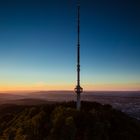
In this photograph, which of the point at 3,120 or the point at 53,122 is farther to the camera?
the point at 3,120

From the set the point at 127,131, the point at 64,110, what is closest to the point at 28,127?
the point at 64,110

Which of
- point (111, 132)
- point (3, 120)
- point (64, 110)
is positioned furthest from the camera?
point (3, 120)

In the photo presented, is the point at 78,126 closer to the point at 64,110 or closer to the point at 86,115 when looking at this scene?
the point at 86,115

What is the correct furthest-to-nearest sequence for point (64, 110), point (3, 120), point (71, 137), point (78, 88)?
point (3, 120) < point (78, 88) < point (64, 110) < point (71, 137)

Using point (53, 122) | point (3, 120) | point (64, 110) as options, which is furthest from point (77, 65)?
point (3, 120)

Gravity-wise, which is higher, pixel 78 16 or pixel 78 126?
pixel 78 16

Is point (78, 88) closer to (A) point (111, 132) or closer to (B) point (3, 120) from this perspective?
(A) point (111, 132)

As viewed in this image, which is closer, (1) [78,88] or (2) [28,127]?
(2) [28,127]

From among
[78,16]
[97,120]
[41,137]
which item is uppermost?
[78,16]

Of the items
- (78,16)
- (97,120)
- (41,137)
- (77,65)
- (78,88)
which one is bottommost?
(41,137)
